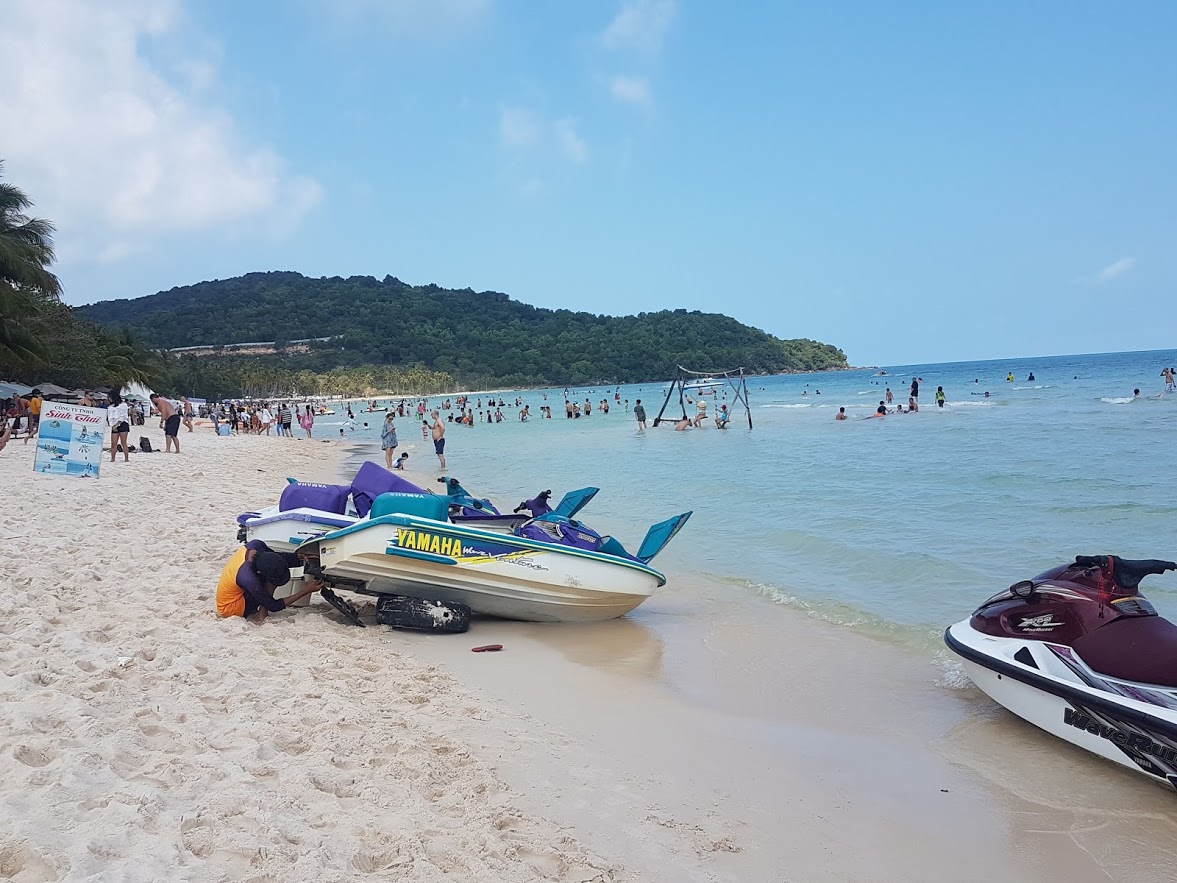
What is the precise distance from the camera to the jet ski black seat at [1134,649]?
404 centimetres

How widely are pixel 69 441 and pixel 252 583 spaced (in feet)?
31.7

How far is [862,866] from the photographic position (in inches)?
130

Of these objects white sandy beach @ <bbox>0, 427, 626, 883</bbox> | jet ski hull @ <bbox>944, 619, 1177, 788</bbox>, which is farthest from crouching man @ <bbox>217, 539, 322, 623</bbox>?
jet ski hull @ <bbox>944, 619, 1177, 788</bbox>

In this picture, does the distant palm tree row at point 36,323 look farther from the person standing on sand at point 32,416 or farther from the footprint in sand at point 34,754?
the footprint in sand at point 34,754

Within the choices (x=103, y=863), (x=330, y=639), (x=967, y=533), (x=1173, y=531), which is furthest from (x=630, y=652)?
(x=1173, y=531)

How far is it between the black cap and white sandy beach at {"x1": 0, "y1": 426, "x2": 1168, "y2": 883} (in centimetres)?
35

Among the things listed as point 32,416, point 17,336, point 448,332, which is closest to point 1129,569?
point 32,416

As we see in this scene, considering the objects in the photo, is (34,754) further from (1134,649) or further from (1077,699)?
(1134,649)

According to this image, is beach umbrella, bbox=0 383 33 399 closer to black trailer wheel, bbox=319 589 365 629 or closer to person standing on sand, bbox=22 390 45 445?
person standing on sand, bbox=22 390 45 445

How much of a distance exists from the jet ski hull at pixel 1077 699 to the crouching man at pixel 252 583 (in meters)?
4.77

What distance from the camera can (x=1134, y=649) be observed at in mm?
4168

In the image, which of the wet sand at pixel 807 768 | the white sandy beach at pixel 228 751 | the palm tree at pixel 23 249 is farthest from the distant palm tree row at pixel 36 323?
the wet sand at pixel 807 768

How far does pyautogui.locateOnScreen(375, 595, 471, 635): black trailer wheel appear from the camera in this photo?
21.3 ft

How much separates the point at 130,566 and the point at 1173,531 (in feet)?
36.5
